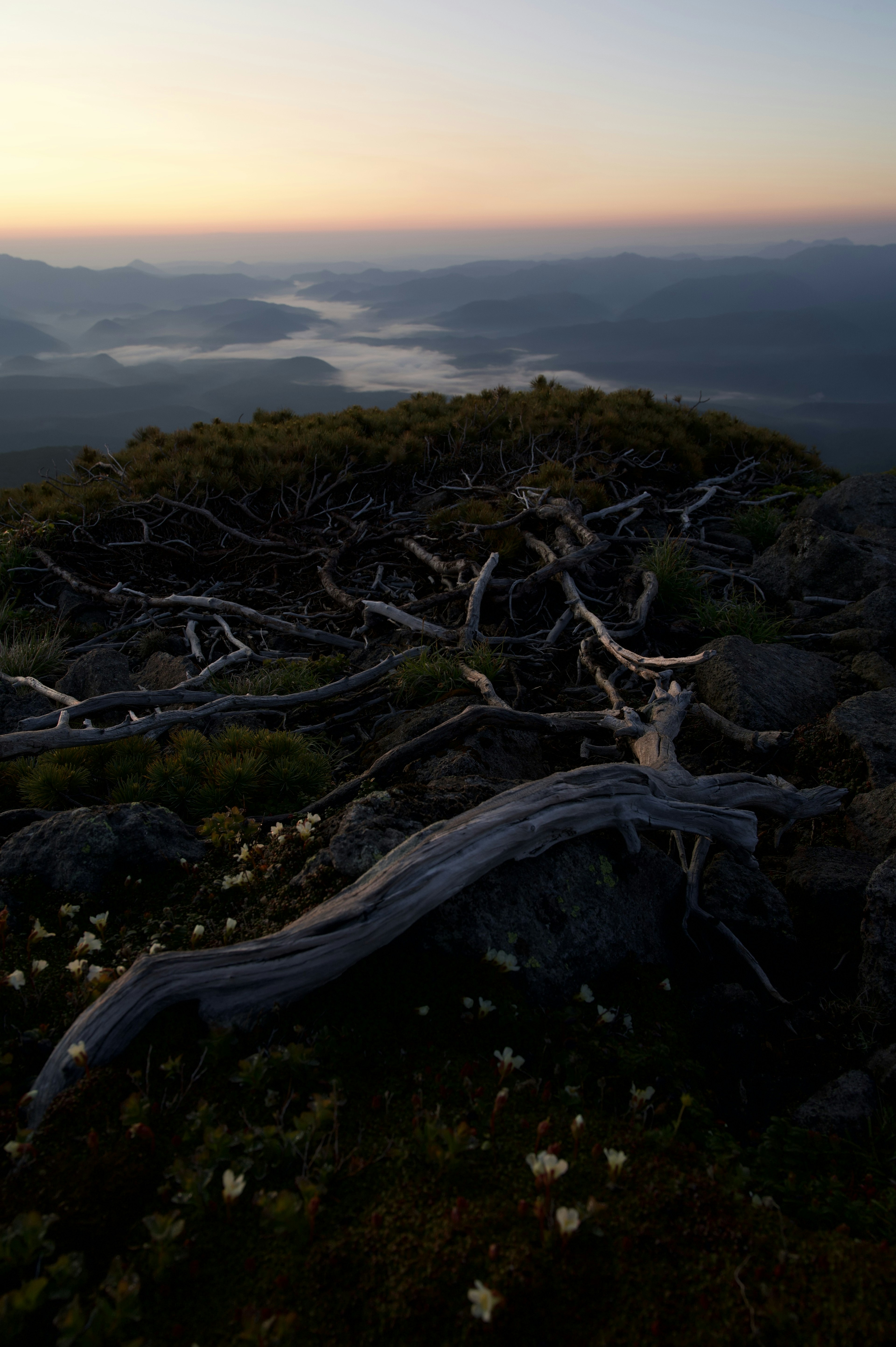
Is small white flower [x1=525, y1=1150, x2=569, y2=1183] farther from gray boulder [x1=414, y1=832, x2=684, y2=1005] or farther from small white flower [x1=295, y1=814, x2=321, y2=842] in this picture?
small white flower [x1=295, y1=814, x2=321, y2=842]

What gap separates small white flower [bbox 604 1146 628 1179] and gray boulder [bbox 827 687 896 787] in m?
4.26

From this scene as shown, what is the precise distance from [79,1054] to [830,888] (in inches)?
173

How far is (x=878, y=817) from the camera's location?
518 cm

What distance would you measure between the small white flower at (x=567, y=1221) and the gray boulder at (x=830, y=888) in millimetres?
3069

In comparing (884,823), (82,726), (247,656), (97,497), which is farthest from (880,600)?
(97,497)

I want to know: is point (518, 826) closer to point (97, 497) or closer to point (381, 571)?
point (381, 571)

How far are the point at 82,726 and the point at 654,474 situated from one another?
11.8 meters

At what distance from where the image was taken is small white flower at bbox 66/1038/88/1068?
2719 millimetres

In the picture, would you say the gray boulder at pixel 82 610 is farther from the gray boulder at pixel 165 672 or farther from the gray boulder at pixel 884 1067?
the gray boulder at pixel 884 1067

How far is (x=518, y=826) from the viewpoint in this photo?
390 centimetres

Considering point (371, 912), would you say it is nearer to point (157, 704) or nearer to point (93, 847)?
point (93, 847)

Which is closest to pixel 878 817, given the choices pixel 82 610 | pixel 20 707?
pixel 20 707

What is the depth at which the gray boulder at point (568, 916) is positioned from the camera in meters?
3.55

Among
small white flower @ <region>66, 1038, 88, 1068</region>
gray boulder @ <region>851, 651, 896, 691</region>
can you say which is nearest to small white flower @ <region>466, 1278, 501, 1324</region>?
small white flower @ <region>66, 1038, 88, 1068</region>
